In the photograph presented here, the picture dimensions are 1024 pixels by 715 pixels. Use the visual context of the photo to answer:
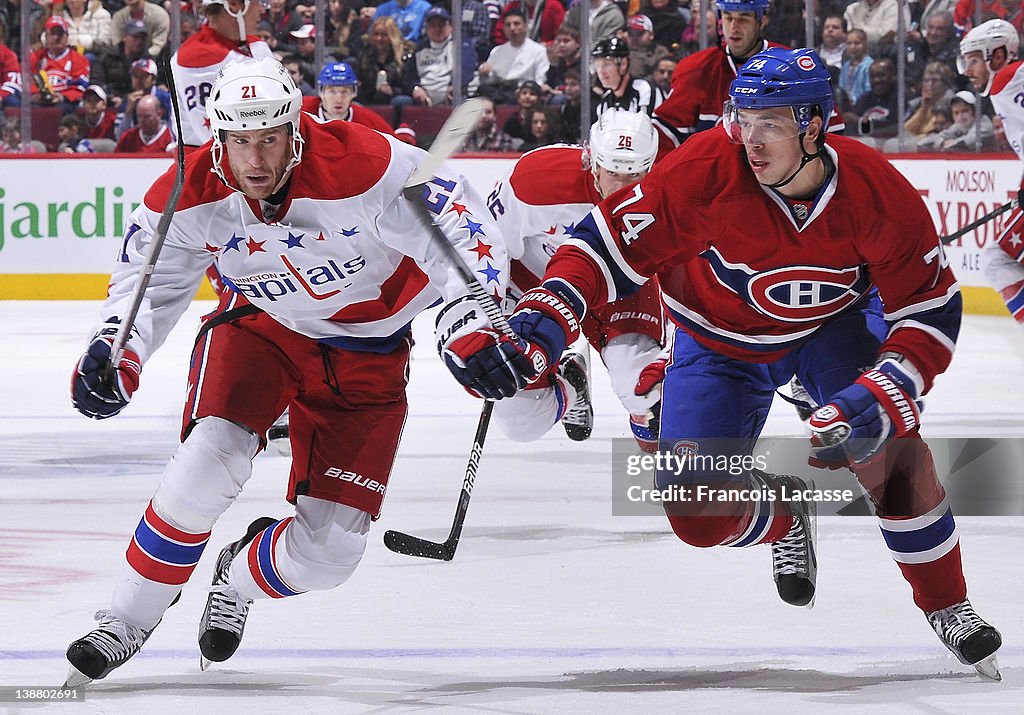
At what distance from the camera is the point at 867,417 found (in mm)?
2787

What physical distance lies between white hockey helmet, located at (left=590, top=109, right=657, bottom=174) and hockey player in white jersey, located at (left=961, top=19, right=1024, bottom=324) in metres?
1.93

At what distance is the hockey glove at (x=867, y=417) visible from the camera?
2781 mm

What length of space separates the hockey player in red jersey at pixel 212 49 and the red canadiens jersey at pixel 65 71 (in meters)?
4.33

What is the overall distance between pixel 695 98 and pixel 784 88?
8.57ft

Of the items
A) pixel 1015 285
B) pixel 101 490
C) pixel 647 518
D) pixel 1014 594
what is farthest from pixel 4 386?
pixel 1014 594

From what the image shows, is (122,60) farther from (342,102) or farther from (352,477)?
(352,477)

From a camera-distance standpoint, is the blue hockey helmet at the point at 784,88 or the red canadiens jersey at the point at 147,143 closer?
the blue hockey helmet at the point at 784,88

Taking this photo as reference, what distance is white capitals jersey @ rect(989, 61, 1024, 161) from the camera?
625 cm

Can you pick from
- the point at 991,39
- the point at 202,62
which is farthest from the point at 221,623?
the point at 991,39

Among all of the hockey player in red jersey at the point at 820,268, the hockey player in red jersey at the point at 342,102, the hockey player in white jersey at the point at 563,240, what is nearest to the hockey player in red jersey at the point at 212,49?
the hockey player in red jersey at the point at 342,102

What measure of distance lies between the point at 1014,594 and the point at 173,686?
1.80 m

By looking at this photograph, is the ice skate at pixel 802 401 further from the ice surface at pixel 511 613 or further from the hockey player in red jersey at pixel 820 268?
the hockey player in red jersey at pixel 820 268

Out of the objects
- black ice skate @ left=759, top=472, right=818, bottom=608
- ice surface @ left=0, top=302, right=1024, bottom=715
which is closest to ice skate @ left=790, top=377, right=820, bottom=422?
ice surface @ left=0, top=302, right=1024, bottom=715

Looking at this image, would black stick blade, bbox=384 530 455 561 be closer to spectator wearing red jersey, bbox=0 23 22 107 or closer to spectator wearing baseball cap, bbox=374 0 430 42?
spectator wearing baseball cap, bbox=374 0 430 42
